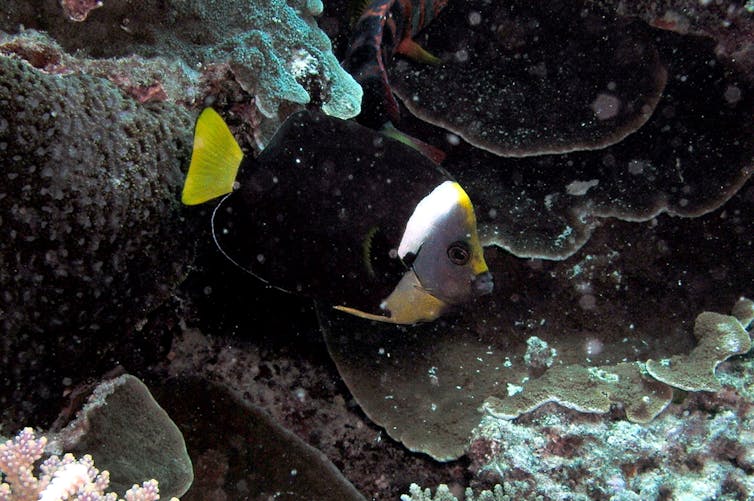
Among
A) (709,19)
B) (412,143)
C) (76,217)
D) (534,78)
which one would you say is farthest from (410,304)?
(709,19)

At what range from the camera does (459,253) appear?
2098 mm

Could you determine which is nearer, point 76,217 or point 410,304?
point 76,217

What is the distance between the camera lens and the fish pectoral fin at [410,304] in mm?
2121

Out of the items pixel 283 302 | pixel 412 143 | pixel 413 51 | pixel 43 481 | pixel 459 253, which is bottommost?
pixel 283 302

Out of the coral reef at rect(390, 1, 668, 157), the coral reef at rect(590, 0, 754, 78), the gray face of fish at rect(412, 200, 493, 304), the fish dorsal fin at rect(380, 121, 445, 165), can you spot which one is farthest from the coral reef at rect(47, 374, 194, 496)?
the coral reef at rect(590, 0, 754, 78)

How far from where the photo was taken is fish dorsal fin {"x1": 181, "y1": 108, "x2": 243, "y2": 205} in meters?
1.90

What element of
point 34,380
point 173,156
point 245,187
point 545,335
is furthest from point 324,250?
point 545,335

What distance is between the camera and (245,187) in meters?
2.08

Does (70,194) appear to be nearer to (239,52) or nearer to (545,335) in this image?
(239,52)

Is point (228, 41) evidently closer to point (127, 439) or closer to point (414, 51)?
point (414, 51)

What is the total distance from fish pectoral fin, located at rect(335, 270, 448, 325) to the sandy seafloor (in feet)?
1.28

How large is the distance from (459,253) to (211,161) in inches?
41.9

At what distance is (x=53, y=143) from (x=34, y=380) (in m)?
0.98

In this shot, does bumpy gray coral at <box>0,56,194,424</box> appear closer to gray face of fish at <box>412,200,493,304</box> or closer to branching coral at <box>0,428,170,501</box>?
branching coral at <box>0,428,170,501</box>
